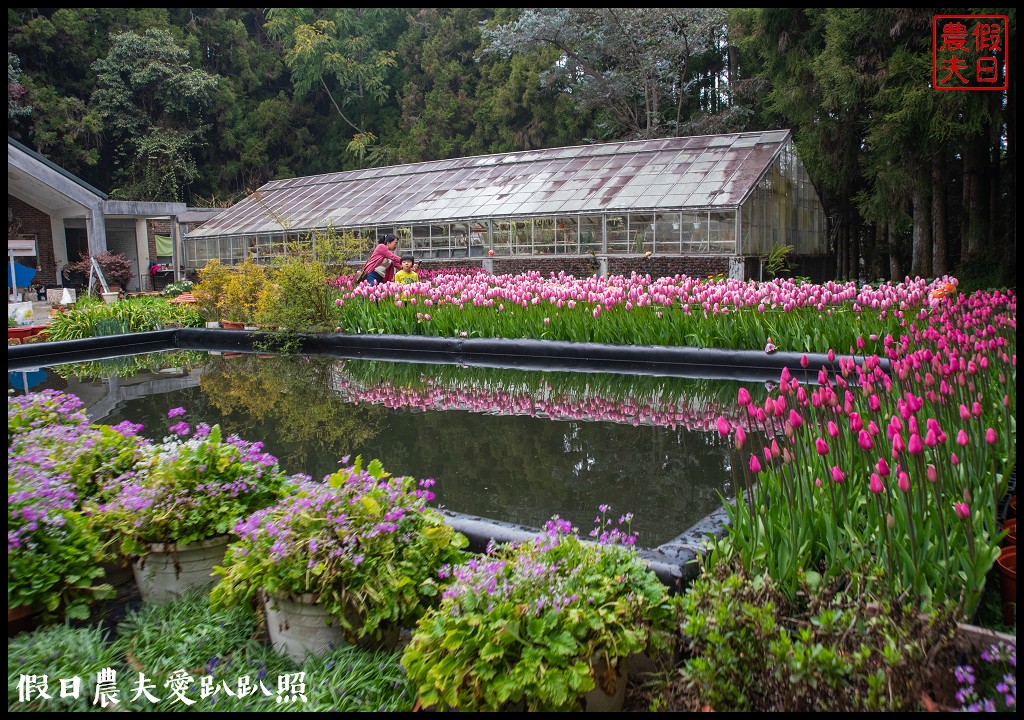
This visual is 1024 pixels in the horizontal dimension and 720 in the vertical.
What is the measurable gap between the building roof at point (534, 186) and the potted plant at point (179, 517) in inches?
512

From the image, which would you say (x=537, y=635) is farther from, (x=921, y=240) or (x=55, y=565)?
(x=921, y=240)

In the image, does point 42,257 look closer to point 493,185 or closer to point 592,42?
point 493,185

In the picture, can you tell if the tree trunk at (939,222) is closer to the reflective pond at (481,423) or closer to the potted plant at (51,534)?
the reflective pond at (481,423)

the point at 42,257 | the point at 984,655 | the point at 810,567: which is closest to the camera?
the point at 984,655

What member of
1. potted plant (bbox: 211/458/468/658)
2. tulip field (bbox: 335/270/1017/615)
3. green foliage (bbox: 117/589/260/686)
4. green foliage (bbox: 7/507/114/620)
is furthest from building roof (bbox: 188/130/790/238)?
potted plant (bbox: 211/458/468/658)

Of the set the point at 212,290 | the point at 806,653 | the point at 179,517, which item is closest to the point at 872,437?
the point at 806,653

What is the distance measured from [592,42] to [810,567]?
92.8 ft

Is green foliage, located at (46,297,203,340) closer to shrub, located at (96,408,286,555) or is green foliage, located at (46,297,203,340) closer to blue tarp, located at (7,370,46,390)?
blue tarp, located at (7,370,46,390)

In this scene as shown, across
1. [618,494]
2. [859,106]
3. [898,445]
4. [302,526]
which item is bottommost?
[618,494]

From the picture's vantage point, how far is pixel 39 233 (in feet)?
82.0

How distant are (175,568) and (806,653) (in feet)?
7.77

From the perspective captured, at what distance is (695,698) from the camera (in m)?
2.16

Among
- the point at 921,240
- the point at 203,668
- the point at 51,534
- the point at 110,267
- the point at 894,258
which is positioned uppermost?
the point at 110,267

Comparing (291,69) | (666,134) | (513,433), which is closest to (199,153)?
(291,69)
